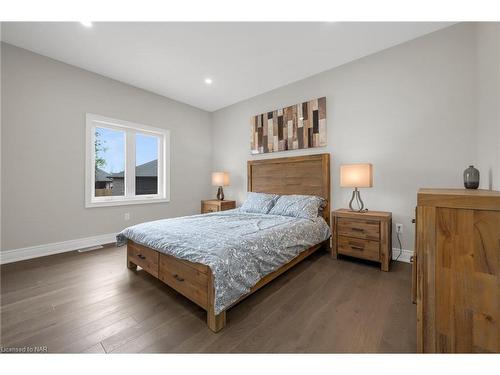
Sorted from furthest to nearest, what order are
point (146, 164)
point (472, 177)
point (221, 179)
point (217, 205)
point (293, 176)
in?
point (221, 179)
point (217, 205)
point (146, 164)
point (293, 176)
point (472, 177)

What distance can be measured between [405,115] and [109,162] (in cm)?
438

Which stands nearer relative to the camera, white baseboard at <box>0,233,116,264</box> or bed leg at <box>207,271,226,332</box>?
bed leg at <box>207,271,226,332</box>

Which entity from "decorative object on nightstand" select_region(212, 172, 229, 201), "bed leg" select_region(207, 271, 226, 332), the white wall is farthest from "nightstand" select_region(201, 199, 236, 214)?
the white wall

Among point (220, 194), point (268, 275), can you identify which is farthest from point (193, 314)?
point (220, 194)

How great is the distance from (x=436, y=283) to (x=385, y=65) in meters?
2.73

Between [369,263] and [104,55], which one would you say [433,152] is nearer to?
[369,263]

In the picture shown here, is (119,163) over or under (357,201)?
over

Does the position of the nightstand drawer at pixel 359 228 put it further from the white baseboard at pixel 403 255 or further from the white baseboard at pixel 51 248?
the white baseboard at pixel 51 248

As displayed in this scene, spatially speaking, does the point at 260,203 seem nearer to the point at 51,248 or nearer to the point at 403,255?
the point at 403,255

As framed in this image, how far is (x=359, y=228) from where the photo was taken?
243 centimetres

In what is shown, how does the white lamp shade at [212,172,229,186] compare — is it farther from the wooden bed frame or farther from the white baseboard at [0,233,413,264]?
the white baseboard at [0,233,413,264]

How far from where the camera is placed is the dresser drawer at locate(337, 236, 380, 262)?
2322mm

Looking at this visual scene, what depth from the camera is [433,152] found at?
2.30 metres

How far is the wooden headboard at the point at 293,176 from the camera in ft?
9.94
